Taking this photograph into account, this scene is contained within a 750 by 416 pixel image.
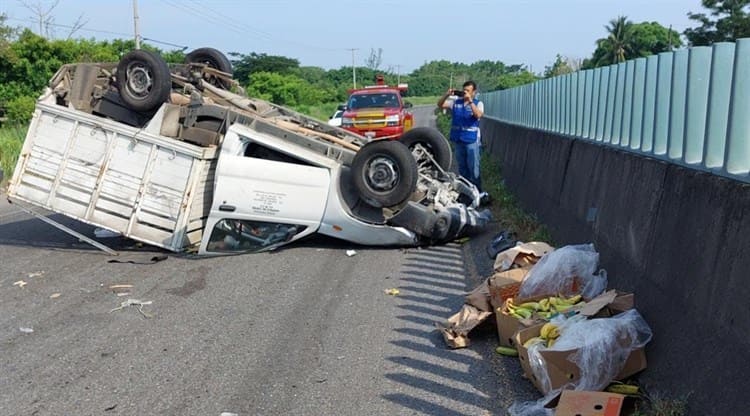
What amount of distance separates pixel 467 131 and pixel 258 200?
196 inches

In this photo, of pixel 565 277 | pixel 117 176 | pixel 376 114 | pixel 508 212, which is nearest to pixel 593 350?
pixel 565 277

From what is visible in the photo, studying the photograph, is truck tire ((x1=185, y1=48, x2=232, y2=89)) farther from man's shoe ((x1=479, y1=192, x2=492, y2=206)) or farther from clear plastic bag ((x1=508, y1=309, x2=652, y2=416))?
clear plastic bag ((x1=508, y1=309, x2=652, y2=416))

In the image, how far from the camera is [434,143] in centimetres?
1154

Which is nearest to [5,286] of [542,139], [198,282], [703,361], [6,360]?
[198,282]

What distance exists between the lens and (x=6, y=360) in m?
5.89

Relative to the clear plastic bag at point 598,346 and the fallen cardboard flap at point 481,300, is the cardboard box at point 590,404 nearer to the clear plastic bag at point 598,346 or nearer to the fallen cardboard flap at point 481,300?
the clear plastic bag at point 598,346

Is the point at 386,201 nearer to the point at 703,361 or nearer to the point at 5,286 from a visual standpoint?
the point at 5,286

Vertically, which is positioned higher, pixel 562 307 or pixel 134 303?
pixel 562 307

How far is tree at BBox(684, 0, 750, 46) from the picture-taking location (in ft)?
179

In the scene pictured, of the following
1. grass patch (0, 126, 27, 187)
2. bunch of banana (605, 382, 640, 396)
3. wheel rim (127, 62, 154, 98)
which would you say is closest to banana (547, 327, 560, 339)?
bunch of banana (605, 382, 640, 396)

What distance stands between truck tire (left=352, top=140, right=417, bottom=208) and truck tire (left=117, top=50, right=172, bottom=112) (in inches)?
104

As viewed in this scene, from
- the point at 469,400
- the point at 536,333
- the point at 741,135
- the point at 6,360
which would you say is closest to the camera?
the point at 741,135

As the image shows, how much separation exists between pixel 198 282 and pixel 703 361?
5.51m

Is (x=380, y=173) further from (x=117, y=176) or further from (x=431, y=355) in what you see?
(x=431, y=355)
